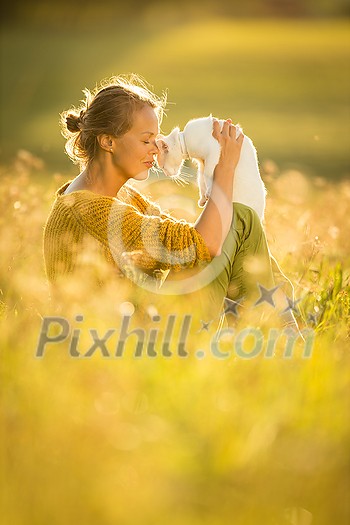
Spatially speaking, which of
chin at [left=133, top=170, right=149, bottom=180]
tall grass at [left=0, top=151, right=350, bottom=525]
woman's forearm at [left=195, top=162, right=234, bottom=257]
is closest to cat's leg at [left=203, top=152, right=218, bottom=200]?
woman's forearm at [left=195, top=162, right=234, bottom=257]

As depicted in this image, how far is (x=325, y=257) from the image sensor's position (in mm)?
4668

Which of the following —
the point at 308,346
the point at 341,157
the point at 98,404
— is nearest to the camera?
the point at 98,404

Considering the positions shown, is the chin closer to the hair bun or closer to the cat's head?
the cat's head

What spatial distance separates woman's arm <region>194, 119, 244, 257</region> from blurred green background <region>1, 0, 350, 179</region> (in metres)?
6.23

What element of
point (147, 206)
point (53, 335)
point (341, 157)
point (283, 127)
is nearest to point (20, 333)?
point (53, 335)

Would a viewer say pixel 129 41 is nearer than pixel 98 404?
No

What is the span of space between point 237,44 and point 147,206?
87.5ft

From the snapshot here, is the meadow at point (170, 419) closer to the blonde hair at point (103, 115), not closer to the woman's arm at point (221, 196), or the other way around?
the woman's arm at point (221, 196)

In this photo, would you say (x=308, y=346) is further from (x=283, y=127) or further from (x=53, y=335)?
(x=283, y=127)

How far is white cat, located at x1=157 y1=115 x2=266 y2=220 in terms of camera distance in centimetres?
418

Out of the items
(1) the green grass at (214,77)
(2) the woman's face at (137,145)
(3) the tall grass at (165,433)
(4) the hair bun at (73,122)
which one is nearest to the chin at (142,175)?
(2) the woman's face at (137,145)

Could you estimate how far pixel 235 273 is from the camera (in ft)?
12.9

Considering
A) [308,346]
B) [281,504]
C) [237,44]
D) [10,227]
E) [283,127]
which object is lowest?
[237,44]

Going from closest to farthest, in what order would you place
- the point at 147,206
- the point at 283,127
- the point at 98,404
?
the point at 98,404 < the point at 147,206 < the point at 283,127
